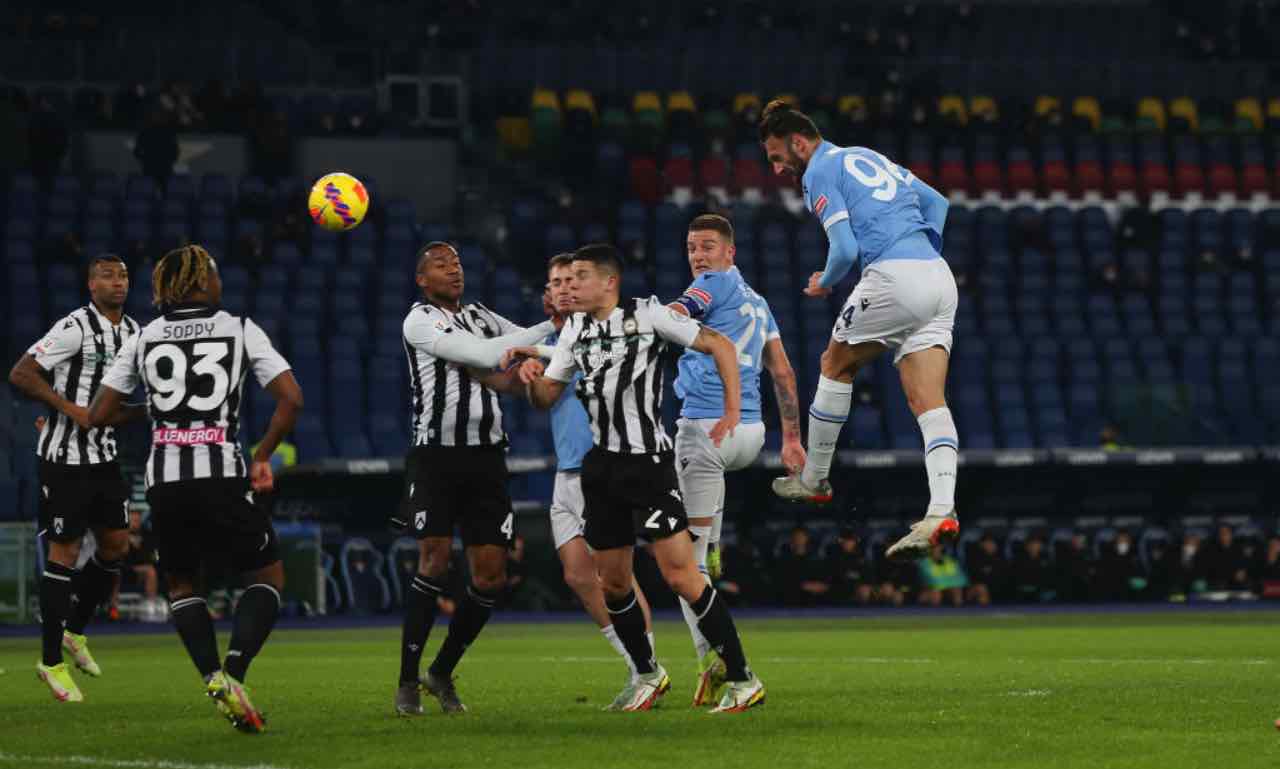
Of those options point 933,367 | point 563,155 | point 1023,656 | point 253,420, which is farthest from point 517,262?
point 933,367

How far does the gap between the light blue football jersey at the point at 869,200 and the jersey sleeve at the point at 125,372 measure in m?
3.48

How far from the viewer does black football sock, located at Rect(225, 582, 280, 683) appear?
328 inches

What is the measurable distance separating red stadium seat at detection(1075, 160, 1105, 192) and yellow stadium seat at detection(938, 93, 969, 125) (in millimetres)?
2164

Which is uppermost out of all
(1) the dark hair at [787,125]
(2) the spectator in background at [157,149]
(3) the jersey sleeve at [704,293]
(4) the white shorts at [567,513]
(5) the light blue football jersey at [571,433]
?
(2) the spectator in background at [157,149]

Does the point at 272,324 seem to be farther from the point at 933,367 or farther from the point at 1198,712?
the point at 1198,712

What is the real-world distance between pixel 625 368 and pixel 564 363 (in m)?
0.33

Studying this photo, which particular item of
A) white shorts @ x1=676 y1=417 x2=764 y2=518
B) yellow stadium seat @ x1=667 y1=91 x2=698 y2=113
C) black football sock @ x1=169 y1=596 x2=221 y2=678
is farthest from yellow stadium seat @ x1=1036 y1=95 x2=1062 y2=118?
black football sock @ x1=169 y1=596 x2=221 y2=678

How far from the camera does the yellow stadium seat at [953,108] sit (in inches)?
1312

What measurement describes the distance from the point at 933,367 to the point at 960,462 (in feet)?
52.4

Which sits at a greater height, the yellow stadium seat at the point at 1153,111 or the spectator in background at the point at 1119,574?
the yellow stadium seat at the point at 1153,111

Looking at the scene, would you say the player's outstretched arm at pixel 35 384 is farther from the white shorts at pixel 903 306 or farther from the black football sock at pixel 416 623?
the white shorts at pixel 903 306

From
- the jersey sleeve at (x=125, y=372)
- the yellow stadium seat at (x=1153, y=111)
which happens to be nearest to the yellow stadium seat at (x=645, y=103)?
the yellow stadium seat at (x=1153, y=111)

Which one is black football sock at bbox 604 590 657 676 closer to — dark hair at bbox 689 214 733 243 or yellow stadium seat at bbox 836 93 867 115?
dark hair at bbox 689 214 733 243

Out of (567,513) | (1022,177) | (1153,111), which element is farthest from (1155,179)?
(567,513)
